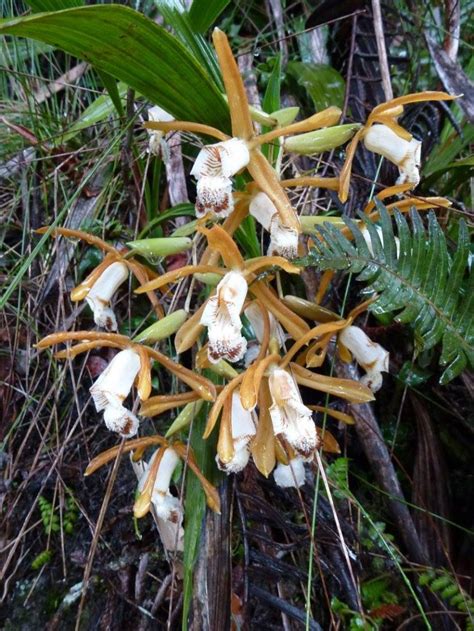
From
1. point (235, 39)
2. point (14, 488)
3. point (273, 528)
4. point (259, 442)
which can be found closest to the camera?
point (259, 442)

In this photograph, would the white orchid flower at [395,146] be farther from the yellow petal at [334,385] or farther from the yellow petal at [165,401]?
the yellow petal at [165,401]

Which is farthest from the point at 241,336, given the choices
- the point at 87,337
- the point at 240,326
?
the point at 87,337

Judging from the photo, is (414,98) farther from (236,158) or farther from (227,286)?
(227,286)

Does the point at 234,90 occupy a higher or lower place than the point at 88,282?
higher

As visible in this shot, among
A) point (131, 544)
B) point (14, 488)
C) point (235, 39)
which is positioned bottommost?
point (131, 544)

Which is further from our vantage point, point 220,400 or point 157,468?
point 157,468

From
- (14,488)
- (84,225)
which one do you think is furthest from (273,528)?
(84,225)

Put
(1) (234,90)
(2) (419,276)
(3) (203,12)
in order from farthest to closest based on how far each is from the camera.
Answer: (3) (203,12) < (2) (419,276) < (1) (234,90)

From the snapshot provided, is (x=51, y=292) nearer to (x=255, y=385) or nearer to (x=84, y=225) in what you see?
(x=84, y=225)
